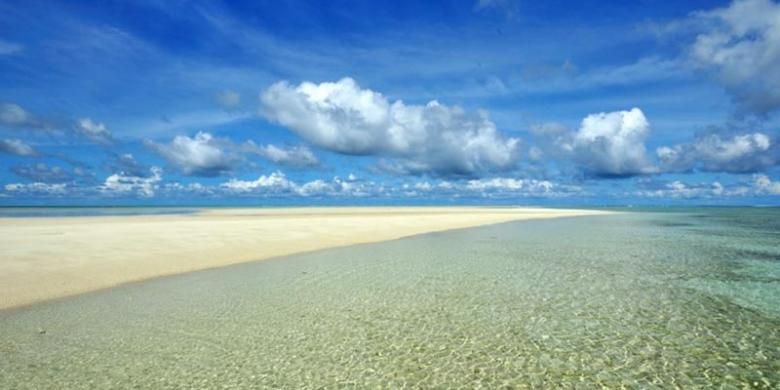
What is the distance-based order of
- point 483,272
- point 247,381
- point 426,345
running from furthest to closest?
1. point 483,272
2. point 426,345
3. point 247,381

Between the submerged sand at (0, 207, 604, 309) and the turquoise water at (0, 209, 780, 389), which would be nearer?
the turquoise water at (0, 209, 780, 389)

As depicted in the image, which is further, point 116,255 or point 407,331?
point 116,255

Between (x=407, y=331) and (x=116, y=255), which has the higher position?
(x=116, y=255)

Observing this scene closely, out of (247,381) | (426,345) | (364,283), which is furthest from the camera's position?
(364,283)

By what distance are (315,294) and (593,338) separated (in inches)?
330

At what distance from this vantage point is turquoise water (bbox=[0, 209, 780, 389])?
8523 mm

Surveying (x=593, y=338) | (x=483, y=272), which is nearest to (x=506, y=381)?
(x=593, y=338)

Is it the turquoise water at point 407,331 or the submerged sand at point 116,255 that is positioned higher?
the submerged sand at point 116,255

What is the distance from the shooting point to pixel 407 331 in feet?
36.9

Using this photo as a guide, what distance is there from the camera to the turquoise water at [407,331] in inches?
336

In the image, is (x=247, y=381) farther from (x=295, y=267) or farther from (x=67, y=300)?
(x=295, y=267)

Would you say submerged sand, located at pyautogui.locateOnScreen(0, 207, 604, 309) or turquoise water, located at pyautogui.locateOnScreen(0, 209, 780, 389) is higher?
submerged sand, located at pyautogui.locateOnScreen(0, 207, 604, 309)

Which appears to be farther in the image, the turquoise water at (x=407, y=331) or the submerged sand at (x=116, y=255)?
the submerged sand at (x=116, y=255)

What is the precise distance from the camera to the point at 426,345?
10242 millimetres
